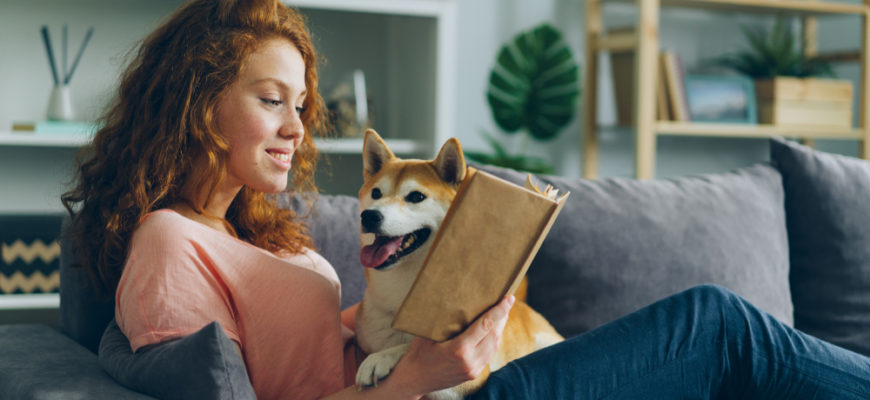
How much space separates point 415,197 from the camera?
957 millimetres

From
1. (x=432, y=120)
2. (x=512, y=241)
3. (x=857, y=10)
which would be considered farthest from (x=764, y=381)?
(x=857, y=10)

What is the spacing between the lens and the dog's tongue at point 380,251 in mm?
937

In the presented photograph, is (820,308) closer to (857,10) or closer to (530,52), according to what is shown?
(530,52)

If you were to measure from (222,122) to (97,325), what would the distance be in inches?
15.8

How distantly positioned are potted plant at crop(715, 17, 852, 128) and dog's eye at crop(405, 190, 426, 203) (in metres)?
2.19

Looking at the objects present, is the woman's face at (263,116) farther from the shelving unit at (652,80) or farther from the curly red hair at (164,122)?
the shelving unit at (652,80)

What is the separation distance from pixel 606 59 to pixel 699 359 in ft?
6.72

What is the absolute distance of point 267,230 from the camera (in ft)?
3.95

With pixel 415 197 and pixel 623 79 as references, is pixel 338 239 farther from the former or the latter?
pixel 623 79

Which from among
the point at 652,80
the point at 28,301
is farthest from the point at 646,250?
the point at 28,301

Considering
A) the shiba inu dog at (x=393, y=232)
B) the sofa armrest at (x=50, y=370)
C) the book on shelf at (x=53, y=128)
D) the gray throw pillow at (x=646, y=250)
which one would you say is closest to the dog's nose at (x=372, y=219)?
the shiba inu dog at (x=393, y=232)

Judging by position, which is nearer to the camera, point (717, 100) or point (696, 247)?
point (696, 247)

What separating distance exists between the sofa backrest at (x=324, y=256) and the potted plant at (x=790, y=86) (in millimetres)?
1920

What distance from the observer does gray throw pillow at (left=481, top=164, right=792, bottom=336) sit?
1445 millimetres
